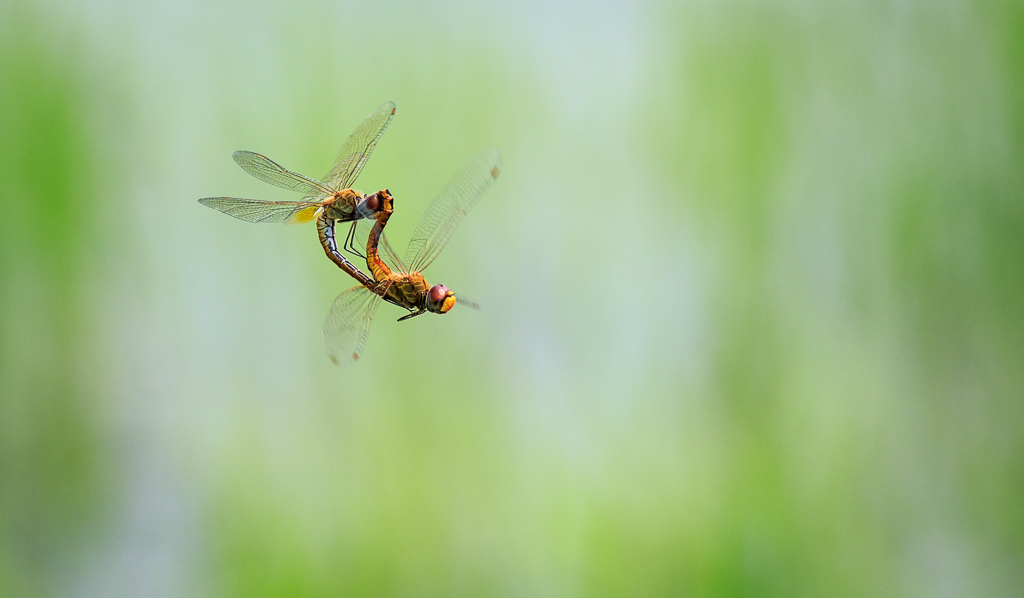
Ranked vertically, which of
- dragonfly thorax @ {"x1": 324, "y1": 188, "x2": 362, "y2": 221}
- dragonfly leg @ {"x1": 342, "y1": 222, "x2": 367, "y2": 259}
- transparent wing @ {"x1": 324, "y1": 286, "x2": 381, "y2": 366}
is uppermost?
dragonfly thorax @ {"x1": 324, "y1": 188, "x2": 362, "y2": 221}

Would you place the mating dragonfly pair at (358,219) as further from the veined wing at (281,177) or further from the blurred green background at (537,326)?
the blurred green background at (537,326)

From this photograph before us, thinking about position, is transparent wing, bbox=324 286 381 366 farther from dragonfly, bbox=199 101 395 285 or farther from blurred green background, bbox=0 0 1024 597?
blurred green background, bbox=0 0 1024 597

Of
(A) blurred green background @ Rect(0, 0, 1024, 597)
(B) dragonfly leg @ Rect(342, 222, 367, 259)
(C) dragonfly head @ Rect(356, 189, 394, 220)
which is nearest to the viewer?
(C) dragonfly head @ Rect(356, 189, 394, 220)

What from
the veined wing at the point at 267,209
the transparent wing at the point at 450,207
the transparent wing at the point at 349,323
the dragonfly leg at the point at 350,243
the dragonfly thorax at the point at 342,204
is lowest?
the transparent wing at the point at 349,323

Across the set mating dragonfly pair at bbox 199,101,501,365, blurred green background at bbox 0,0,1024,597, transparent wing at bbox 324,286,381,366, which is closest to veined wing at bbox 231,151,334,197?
mating dragonfly pair at bbox 199,101,501,365

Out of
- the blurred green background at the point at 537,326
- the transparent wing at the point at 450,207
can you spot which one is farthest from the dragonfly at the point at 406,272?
the blurred green background at the point at 537,326

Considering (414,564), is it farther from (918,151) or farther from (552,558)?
(918,151)

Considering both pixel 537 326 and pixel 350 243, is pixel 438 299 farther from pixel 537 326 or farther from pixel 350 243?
pixel 537 326
